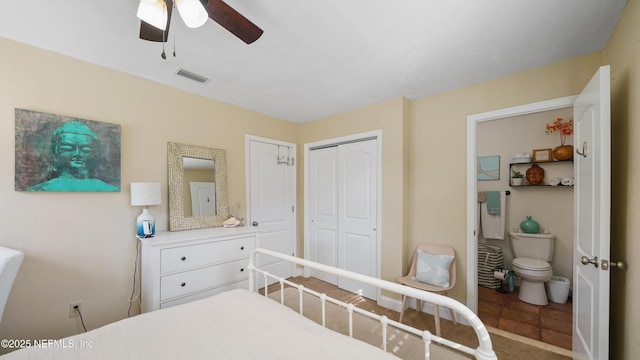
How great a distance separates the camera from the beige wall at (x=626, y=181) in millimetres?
1206

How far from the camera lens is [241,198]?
3.02m

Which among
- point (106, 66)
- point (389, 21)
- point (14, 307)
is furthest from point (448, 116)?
point (14, 307)

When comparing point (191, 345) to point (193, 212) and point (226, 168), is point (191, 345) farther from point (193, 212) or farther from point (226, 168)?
point (226, 168)

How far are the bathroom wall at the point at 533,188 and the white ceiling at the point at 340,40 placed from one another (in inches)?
63.1

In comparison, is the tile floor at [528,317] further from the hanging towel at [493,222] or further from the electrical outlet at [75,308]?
the electrical outlet at [75,308]

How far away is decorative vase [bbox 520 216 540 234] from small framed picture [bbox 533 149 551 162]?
0.76 metres

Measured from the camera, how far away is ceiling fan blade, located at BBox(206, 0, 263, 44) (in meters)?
1.11

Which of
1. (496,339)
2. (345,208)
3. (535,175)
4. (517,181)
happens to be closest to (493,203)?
(517,181)

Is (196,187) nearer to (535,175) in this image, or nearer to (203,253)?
(203,253)

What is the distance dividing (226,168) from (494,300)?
3497 mm

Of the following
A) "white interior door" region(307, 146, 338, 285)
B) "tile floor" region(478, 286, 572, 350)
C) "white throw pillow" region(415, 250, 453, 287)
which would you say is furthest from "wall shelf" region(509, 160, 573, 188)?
"white interior door" region(307, 146, 338, 285)

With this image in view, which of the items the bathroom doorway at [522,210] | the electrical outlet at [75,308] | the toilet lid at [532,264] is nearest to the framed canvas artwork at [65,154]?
the electrical outlet at [75,308]

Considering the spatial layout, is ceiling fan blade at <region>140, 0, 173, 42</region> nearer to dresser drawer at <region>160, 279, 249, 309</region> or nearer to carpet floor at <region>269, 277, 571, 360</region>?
dresser drawer at <region>160, 279, 249, 309</region>

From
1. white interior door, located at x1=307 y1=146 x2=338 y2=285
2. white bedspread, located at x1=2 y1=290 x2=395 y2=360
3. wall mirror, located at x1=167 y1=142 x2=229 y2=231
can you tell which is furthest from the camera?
white interior door, located at x1=307 y1=146 x2=338 y2=285
